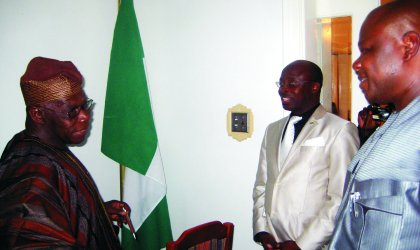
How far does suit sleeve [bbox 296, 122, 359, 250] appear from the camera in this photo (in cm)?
132

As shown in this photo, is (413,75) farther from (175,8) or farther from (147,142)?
(175,8)

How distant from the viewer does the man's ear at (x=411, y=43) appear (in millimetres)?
742

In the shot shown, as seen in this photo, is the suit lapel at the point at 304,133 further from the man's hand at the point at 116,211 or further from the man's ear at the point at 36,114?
the man's ear at the point at 36,114

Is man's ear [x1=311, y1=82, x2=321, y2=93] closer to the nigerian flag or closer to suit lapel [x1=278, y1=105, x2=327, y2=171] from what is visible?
suit lapel [x1=278, y1=105, x2=327, y2=171]

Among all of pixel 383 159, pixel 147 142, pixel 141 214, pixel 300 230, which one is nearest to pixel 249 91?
pixel 147 142

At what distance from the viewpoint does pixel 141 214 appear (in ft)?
7.16

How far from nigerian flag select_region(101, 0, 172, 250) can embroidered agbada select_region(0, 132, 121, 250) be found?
2.90 ft

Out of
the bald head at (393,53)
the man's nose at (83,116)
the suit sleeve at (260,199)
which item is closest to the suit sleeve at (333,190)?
the suit sleeve at (260,199)

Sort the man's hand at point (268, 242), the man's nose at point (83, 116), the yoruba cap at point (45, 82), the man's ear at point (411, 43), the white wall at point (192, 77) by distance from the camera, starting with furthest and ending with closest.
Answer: the white wall at point (192, 77) → the man's hand at point (268, 242) → the man's nose at point (83, 116) → the yoruba cap at point (45, 82) → the man's ear at point (411, 43)

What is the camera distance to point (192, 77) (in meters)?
2.28

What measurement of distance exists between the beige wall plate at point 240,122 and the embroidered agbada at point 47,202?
3.76 feet

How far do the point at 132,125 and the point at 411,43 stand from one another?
1.77 metres

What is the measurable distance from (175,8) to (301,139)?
1519 mm

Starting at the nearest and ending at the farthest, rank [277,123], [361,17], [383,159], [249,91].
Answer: [383,159] → [277,123] → [361,17] → [249,91]
